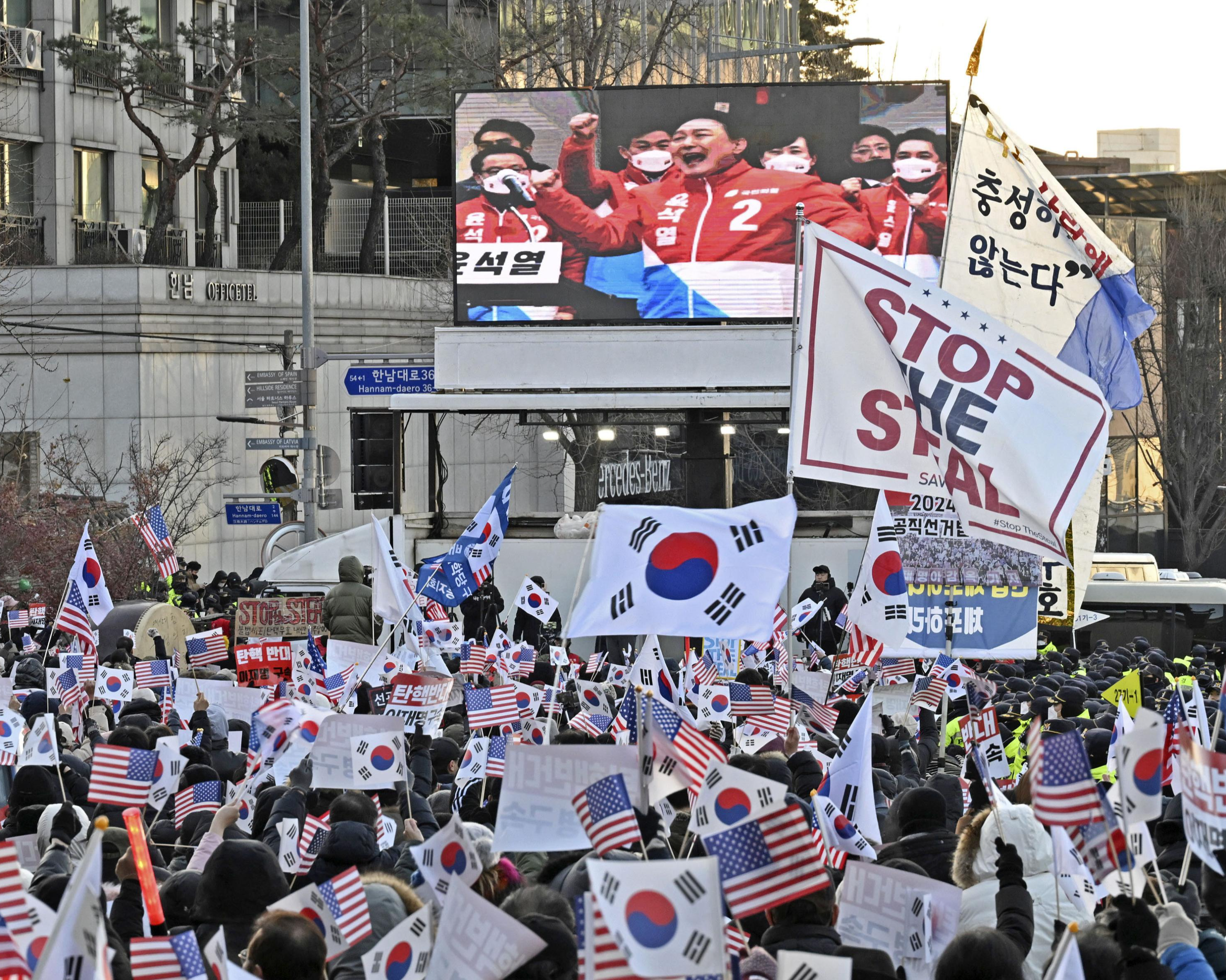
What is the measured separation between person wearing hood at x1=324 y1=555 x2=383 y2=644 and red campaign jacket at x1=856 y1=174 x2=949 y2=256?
11326 mm

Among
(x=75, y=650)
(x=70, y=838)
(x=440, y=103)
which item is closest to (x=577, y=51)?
(x=440, y=103)

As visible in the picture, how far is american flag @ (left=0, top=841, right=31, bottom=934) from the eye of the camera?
15.9 ft

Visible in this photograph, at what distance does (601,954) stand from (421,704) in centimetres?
622

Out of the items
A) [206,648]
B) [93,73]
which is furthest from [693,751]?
[93,73]

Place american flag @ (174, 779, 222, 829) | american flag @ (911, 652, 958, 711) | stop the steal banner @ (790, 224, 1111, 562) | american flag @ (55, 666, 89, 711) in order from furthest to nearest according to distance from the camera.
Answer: american flag @ (911, 652, 958, 711), american flag @ (55, 666, 89, 711), stop the steal banner @ (790, 224, 1111, 562), american flag @ (174, 779, 222, 829)

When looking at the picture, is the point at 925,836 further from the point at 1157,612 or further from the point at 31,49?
the point at 31,49

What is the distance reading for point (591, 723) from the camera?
34.2 ft

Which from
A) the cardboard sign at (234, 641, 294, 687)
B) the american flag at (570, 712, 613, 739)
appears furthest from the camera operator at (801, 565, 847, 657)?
the american flag at (570, 712, 613, 739)

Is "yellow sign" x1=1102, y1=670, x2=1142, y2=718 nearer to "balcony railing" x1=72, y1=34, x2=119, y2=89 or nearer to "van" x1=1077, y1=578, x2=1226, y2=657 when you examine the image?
"van" x1=1077, y1=578, x2=1226, y2=657

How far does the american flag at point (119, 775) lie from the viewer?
8.03 metres

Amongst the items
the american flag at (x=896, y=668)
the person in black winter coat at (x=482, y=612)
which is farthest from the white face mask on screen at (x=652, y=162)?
the american flag at (x=896, y=668)

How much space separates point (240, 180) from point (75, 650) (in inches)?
1164

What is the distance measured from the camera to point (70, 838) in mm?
7883

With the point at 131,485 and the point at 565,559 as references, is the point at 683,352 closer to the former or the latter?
the point at 565,559
